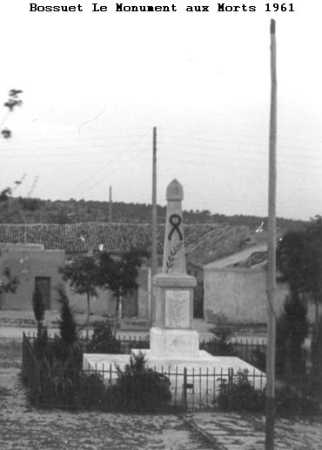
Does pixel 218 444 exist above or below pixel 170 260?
below

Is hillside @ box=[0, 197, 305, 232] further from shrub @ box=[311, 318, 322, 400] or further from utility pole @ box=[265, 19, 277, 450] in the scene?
utility pole @ box=[265, 19, 277, 450]

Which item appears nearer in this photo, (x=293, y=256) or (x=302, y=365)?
(x=302, y=365)

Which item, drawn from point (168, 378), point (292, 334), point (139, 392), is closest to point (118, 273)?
point (292, 334)

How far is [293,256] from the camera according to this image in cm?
3073

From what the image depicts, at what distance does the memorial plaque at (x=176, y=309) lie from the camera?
53.6 ft

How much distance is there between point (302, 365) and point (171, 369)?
3.77 m

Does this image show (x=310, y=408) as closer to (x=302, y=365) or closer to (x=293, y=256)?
(x=302, y=365)

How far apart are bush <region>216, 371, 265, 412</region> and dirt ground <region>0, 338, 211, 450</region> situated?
3.26ft

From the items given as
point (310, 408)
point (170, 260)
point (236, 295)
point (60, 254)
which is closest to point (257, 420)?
point (310, 408)

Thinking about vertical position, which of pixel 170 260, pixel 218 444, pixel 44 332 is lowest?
pixel 218 444

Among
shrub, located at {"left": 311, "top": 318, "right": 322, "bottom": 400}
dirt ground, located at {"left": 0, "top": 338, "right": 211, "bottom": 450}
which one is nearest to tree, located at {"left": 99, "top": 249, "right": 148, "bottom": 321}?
shrub, located at {"left": 311, "top": 318, "right": 322, "bottom": 400}

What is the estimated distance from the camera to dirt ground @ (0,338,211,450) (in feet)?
35.2

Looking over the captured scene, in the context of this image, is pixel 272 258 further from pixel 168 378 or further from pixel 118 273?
pixel 118 273

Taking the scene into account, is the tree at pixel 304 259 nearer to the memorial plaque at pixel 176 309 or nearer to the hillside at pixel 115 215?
the memorial plaque at pixel 176 309
